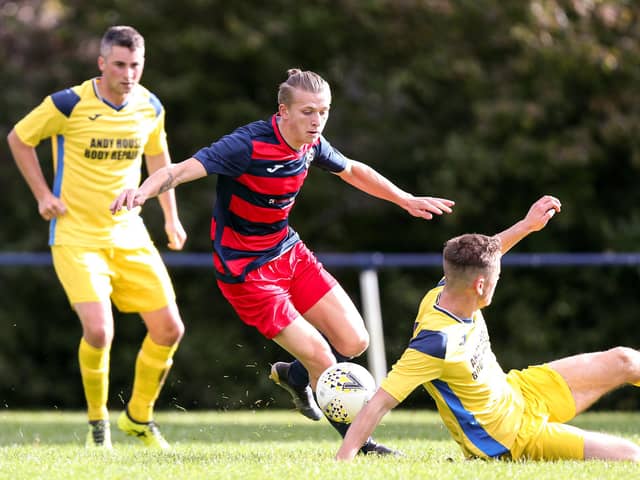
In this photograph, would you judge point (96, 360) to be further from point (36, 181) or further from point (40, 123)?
point (40, 123)

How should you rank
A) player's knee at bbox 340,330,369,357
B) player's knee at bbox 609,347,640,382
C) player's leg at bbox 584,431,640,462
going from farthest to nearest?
player's knee at bbox 340,330,369,357
player's knee at bbox 609,347,640,382
player's leg at bbox 584,431,640,462

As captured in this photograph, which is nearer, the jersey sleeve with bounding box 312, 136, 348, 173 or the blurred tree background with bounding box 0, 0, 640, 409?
the jersey sleeve with bounding box 312, 136, 348, 173

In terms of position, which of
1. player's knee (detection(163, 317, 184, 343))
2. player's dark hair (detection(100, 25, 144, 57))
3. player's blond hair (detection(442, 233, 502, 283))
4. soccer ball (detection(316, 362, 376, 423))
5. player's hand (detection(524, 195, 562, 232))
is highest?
player's dark hair (detection(100, 25, 144, 57))

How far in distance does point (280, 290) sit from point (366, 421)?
1379mm

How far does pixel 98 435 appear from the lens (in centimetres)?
689

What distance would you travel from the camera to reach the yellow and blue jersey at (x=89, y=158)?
276 inches

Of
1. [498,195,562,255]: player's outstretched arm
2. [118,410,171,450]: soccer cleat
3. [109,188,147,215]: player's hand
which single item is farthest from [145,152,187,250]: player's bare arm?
[498,195,562,255]: player's outstretched arm

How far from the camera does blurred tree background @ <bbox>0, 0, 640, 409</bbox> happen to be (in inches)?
485

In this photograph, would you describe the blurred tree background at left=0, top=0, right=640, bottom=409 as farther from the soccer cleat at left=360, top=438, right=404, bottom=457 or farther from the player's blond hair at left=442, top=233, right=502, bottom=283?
Answer: the player's blond hair at left=442, top=233, right=502, bottom=283

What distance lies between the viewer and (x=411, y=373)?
502 centimetres

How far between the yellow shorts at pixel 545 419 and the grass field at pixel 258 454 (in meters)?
0.16

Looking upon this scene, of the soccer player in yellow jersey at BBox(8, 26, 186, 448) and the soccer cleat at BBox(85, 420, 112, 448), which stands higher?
the soccer player in yellow jersey at BBox(8, 26, 186, 448)

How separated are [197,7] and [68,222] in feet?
22.9

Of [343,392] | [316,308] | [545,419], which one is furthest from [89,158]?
[545,419]
